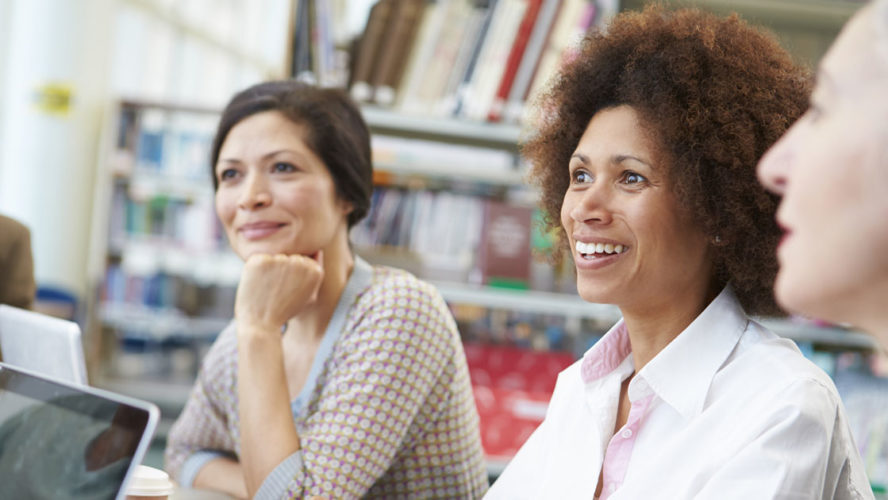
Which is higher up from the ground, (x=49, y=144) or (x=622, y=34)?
(x=622, y=34)

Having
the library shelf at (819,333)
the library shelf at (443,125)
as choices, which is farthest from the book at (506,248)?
the library shelf at (819,333)

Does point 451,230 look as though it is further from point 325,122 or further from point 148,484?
point 148,484

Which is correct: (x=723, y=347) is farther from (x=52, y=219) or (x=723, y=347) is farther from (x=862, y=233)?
(x=52, y=219)

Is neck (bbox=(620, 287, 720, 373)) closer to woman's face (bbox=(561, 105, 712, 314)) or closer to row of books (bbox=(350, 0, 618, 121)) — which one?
woman's face (bbox=(561, 105, 712, 314))

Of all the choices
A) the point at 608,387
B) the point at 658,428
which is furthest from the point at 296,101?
the point at 658,428

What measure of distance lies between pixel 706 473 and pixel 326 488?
0.62 meters

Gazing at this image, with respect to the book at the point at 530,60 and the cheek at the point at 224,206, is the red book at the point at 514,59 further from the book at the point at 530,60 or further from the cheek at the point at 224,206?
the cheek at the point at 224,206

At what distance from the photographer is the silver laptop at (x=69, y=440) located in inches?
31.3

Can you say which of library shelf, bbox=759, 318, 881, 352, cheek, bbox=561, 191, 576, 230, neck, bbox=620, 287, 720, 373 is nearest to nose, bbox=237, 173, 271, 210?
cheek, bbox=561, 191, 576, 230

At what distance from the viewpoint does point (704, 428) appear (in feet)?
3.41

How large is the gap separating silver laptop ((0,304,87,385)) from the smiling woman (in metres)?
0.33

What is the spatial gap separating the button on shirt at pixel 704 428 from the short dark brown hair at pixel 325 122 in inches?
26.8

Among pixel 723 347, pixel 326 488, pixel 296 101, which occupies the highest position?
pixel 296 101

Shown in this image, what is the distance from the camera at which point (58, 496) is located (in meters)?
0.81
